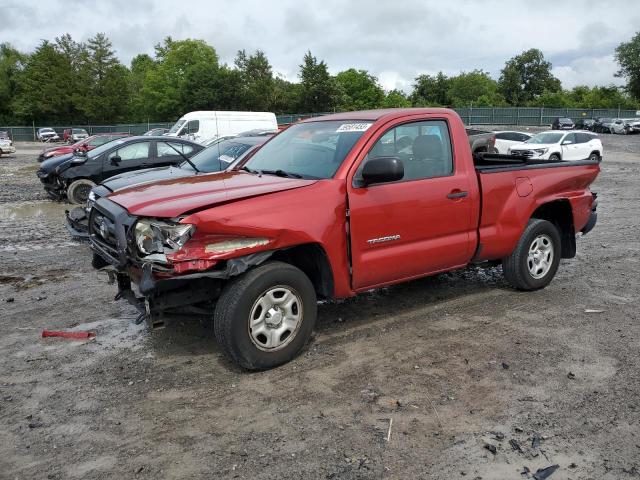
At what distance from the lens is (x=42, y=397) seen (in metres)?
3.88

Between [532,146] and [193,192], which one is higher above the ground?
[532,146]

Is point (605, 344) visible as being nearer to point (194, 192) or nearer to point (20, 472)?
point (194, 192)

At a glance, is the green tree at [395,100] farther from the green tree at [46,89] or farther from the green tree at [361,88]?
the green tree at [46,89]

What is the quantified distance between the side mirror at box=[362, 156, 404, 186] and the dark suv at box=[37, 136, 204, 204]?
8865mm

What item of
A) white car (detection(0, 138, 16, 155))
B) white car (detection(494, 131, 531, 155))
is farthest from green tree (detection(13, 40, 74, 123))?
white car (detection(494, 131, 531, 155))

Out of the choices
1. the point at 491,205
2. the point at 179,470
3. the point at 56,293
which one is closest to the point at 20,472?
the point at 179,470

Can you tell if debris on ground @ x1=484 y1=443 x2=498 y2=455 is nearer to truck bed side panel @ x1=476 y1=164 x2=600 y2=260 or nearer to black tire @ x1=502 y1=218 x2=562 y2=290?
truck bed side panel @ x1=476 y1=164 x2=600 y2=260

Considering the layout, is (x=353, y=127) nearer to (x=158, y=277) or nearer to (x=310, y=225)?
(x=310, y=225)

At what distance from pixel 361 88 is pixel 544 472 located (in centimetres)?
8066

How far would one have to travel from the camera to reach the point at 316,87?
60844 mm

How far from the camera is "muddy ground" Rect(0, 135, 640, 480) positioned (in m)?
3.12

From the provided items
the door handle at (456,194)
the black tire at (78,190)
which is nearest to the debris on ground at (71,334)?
the door handle at (456,194)

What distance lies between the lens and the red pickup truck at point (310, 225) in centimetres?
391

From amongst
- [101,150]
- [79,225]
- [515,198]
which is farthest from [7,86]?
[515,198]
